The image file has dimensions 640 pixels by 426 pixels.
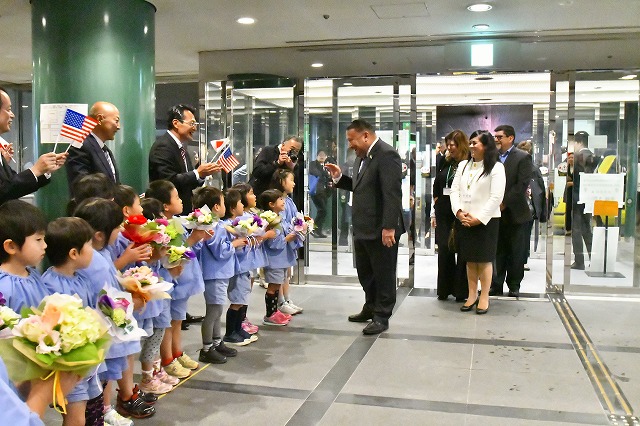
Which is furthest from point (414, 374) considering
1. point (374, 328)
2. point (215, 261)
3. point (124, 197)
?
point (124, 197)

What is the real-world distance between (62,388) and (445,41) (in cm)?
674

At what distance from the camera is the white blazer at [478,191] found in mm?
5848

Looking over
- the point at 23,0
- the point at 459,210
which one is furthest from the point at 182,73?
the point at 459,210

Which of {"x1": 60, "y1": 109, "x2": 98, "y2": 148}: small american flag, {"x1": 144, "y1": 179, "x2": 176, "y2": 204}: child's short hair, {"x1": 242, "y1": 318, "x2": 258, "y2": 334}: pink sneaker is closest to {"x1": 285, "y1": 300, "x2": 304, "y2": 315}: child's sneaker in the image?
{"x1": 242, "y1": 318, "x2": 258, "y2": 334}: pink sneaker

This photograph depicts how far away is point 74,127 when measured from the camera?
3830 mm

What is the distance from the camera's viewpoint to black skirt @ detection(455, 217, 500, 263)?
5.95 metres

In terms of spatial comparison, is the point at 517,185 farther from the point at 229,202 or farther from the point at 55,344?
the point at 55,344

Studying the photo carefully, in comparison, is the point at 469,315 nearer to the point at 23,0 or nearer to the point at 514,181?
the point at 514,181

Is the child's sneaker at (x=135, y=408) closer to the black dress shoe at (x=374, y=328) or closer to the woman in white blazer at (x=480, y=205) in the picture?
the black dress shoe at (x=374, y=328)

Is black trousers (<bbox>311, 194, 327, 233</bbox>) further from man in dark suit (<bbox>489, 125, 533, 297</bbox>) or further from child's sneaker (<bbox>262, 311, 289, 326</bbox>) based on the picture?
child's sneaker (<bbox>262, 311, 289, 326</bbox>)

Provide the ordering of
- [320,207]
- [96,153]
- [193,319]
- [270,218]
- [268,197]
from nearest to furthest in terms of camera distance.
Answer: [96,153], [270,218], [268,197], [193,319], [320,207]

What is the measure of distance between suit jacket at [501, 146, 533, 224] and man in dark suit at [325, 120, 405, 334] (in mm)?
1800

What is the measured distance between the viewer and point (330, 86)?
305 inches

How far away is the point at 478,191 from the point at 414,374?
2.33 meters
